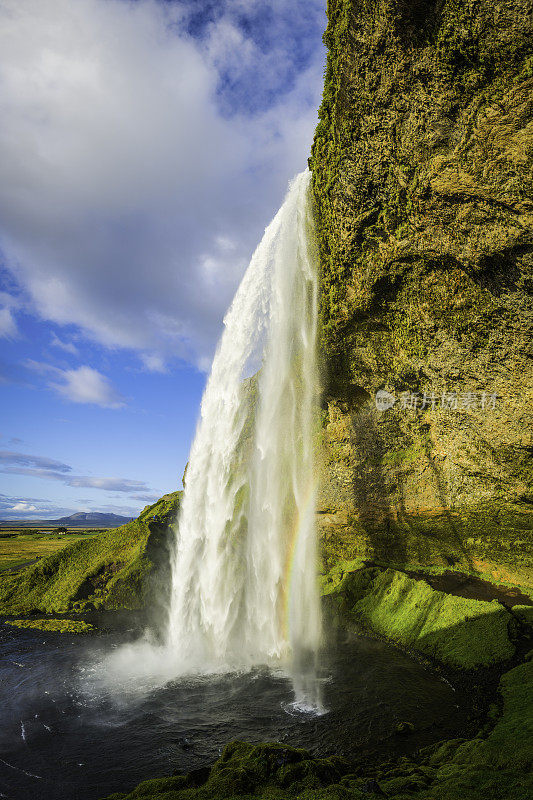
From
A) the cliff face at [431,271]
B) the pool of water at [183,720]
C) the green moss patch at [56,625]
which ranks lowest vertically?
the green moss patch at [56,625]

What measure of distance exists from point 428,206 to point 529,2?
464cm

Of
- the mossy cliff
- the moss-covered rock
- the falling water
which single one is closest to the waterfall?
the falling water

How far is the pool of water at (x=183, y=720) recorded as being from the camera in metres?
7.38

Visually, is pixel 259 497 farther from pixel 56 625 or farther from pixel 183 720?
pixel 56 625

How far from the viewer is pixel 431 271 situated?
43.6 ft

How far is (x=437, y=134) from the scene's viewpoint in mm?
11305

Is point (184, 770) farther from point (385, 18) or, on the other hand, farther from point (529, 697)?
point (385, 18)

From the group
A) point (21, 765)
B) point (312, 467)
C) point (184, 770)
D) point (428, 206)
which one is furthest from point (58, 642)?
point (428, 206)

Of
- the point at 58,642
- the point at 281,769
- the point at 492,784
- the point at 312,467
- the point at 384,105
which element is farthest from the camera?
the point at 312,467

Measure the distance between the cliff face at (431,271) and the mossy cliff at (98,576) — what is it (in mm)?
13122

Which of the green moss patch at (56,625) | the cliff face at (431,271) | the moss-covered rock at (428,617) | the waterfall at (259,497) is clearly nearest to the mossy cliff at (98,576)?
the green moss patch at (56,625)

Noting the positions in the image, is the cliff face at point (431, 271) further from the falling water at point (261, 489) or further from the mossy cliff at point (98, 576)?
the mossy cliff at point (98, 576)

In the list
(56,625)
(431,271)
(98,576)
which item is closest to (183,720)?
(56,625)

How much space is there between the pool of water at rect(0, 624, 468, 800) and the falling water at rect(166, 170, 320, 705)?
9.51 feet
